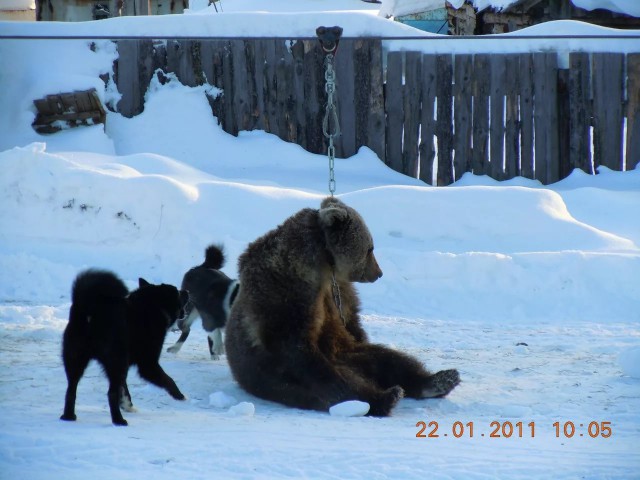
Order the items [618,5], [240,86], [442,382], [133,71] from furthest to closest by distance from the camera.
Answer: [618,5]
[133,71]
[240,86]
[442,382]

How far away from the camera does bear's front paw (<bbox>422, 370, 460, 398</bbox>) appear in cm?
601

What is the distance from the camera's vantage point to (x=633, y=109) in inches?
559

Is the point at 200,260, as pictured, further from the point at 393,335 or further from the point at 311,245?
the point at 311,245

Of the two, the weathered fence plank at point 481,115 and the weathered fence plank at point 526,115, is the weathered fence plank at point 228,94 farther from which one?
the weathered fence plank at point 526,115

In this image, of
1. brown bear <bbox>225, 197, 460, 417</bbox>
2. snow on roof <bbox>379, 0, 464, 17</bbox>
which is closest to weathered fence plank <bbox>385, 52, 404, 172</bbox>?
brown bear <bbox>225, 197, 460, 417</bbox>

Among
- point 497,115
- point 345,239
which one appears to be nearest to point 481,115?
point 497,115

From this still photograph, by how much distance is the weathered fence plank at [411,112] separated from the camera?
14266mm

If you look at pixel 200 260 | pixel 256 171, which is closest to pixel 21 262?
pixel 200 260

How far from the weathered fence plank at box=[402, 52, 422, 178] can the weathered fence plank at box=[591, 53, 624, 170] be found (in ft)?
8.57

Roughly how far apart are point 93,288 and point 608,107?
1098cm

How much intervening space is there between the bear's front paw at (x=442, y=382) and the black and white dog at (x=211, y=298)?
1.75m

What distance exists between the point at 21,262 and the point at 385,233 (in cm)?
400

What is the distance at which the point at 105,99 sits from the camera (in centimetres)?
1507

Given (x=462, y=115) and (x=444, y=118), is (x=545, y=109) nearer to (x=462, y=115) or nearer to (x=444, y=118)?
(x=462, y=115)
